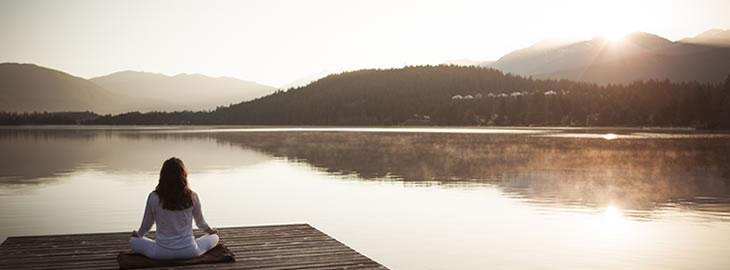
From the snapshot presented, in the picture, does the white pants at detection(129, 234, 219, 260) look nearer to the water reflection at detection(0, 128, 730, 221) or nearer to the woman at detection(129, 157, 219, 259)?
the woman at detection(129, 157, 219, 259)

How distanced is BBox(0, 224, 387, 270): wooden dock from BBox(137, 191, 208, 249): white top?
1.52ft

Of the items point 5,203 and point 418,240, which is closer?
point 418,240

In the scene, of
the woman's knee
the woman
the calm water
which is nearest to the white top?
the woman

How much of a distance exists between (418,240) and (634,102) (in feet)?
587

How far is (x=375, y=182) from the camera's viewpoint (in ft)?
103

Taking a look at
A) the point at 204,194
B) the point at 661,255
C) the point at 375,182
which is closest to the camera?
the point at 661,255

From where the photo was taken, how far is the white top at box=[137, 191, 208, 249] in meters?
10.3

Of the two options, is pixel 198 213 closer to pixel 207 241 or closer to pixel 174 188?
pixel 174 188

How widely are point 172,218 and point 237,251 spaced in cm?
228

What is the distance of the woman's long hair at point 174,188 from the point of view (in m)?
10.0

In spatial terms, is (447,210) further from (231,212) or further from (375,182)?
(375,182)

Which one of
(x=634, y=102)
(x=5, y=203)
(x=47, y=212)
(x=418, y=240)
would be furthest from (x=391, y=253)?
(x=634, y=102)

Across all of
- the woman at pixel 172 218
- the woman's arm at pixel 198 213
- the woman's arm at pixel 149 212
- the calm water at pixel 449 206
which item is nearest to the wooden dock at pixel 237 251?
the woman at pixel 172 218

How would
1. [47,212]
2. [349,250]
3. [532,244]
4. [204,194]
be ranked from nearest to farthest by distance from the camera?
[349,250]
[532,244]
[47,212]
[204,194]
